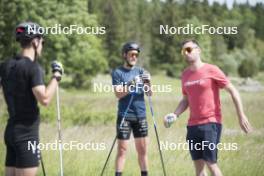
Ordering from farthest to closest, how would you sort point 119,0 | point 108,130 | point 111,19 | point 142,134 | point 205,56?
point 119,0 < point 111,19 < point 205,56 < point 108,130 < point 142,134

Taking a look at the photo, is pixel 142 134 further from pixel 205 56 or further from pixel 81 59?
pixel 205 56

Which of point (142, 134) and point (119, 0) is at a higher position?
point (119, 0)

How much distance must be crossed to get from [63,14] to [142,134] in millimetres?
19107

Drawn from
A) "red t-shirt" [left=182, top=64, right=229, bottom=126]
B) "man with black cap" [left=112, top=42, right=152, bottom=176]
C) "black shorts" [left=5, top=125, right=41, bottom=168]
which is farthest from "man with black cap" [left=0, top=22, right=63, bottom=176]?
"man with black cap" [left=112, top=42, right=152, bottom=176]

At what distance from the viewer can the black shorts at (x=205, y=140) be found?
4.87 m

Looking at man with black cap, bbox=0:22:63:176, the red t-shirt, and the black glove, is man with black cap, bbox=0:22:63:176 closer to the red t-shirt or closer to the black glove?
the black glove

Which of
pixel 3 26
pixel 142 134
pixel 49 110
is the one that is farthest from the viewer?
pixel 3 26

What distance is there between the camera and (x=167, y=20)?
159 feet

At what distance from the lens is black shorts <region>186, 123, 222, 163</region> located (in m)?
4.87

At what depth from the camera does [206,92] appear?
4953 millimetres

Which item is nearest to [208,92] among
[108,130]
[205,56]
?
[108,130]

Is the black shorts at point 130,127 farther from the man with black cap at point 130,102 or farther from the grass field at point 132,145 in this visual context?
the grass field at point 132,145

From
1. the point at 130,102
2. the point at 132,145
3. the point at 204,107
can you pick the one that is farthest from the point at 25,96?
the point at 132,145

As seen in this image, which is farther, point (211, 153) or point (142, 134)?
point (142, 134)
